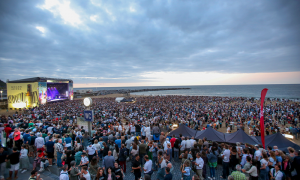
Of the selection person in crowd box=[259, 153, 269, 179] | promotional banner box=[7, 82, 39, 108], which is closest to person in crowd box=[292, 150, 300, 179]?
person in crowd box=[259, 153, 269, 179]

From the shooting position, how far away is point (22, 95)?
27.5 meters

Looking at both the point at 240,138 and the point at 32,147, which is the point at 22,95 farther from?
the point at 240,138

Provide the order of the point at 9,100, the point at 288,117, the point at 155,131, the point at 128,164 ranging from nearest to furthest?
the point at 128,164 → the point at 155,131 → the point at 288,117 → the point at 9,100

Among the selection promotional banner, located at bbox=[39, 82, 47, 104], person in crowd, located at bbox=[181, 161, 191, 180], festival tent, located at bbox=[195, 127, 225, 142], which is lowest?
festival tent, located at bbox=[195, 127, 225, 142]

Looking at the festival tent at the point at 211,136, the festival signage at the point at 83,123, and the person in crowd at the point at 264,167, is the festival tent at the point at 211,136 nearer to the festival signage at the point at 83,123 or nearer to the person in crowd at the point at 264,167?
the person in crowd at the point at 264,167

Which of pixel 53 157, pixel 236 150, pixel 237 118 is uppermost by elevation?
pixel 236 150

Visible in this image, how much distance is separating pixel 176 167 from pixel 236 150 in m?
2.62

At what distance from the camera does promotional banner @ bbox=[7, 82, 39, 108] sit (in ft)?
90.0

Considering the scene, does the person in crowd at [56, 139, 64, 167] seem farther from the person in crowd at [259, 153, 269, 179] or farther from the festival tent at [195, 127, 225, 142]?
the person in crowd at [259, 153, 269, 179]

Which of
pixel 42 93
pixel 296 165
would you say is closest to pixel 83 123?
pixel 296 165

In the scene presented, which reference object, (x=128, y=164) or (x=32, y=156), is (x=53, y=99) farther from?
(x=128, y=164)

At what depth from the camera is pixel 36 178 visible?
3.66 metres

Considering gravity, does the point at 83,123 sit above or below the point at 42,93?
below

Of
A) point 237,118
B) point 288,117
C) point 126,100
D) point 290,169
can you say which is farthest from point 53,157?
point 126,100
